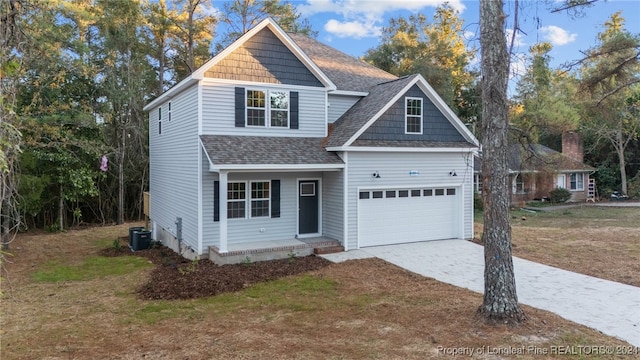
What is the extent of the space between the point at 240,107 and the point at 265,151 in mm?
1601

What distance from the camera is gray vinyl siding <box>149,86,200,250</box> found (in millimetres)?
12281

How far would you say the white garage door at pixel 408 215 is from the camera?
13.1 metres

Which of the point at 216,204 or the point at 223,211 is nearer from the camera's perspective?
the point at 223,211

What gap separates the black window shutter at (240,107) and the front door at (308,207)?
2.67 metres

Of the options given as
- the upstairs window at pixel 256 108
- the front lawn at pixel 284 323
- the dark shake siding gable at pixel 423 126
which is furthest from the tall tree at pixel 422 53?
the front lawn at pixel 284 323

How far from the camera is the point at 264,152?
1203 centimetres

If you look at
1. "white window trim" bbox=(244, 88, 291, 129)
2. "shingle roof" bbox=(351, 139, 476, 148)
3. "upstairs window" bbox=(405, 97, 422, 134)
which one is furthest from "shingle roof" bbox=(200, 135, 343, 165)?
"upstairs window" bbox=(405, 97, 422, 134)

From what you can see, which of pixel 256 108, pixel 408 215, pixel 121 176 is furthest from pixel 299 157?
pixel 121 176

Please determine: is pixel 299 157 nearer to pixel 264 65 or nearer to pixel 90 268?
pixel 264 65

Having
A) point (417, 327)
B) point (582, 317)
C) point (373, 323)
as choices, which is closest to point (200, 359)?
point (373, 323)

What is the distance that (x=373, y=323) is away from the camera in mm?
6789

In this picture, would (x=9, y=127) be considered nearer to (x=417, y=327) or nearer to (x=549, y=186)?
(x=417, y=327)

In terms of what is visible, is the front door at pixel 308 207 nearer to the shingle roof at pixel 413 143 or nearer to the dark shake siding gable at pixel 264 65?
the shingle roof at pixel 413 143

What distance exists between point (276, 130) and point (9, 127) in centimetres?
955
